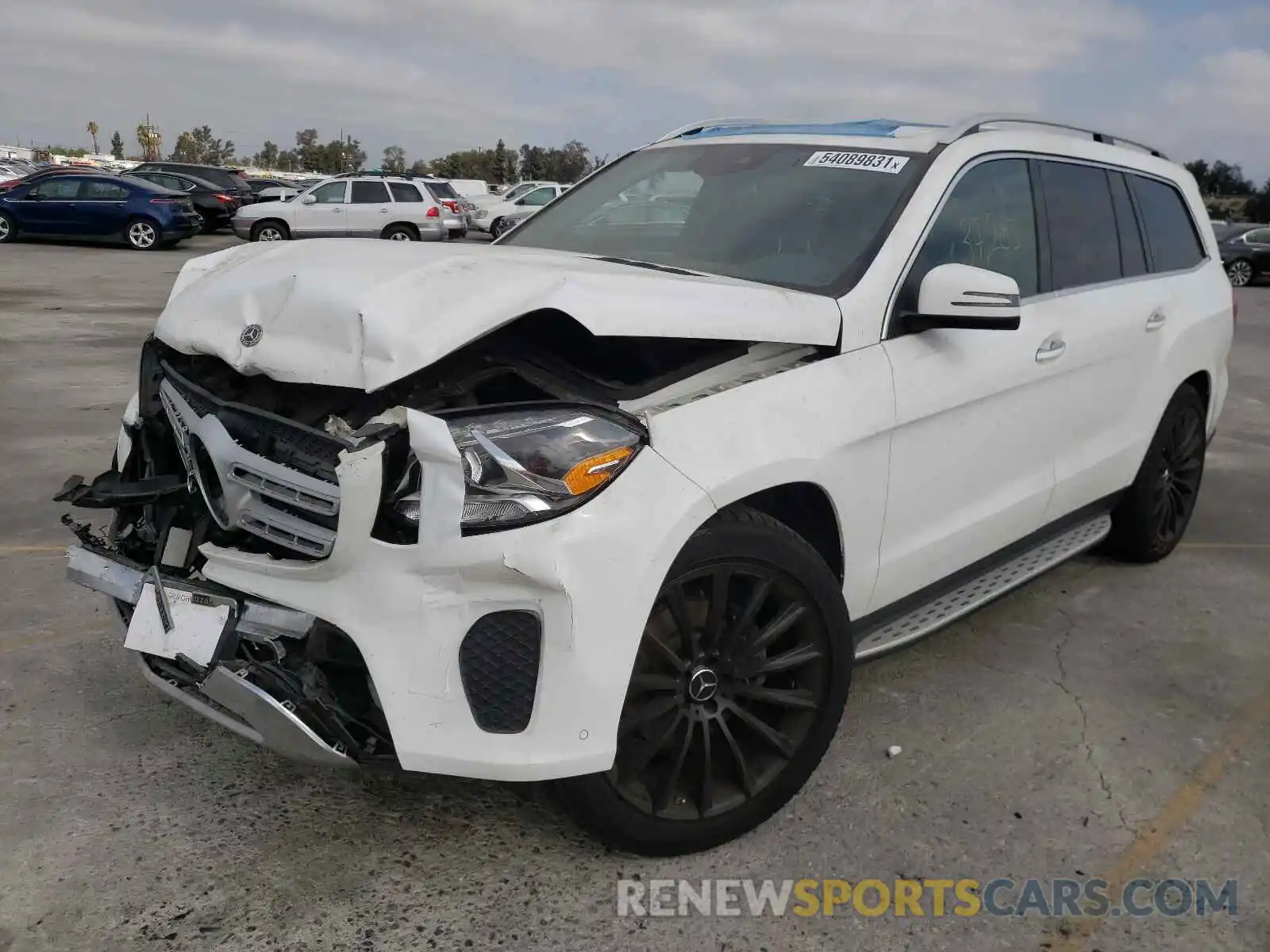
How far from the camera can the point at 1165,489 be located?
4801 mm

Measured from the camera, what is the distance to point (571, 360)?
258 centimetres

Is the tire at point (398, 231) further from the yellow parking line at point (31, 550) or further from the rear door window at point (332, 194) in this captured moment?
the yellow parking line at point (31, 550)

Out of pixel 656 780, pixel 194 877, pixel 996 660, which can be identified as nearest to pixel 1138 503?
pixel 996 660

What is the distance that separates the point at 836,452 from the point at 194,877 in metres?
1.88

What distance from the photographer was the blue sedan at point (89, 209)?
73.7ft

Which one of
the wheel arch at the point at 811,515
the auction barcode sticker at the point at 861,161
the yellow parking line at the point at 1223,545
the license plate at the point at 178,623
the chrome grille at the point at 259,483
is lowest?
the yellow parking line at the point at 1223,545

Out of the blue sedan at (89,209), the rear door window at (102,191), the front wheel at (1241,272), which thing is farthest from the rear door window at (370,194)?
the front wheel at (1241,272)

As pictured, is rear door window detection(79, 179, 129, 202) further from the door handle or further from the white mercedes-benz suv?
the door handle

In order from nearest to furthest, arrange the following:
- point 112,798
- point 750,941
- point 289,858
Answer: point 750,941 < point 289,858 < point 112,798

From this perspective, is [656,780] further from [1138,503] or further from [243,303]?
[1138,503]

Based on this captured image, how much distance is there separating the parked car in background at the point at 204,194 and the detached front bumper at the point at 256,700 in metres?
26.8

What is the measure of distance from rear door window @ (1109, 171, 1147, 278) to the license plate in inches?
141

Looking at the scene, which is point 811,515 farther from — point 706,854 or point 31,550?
point 31,550

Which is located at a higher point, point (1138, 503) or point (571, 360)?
point (571, 360)
